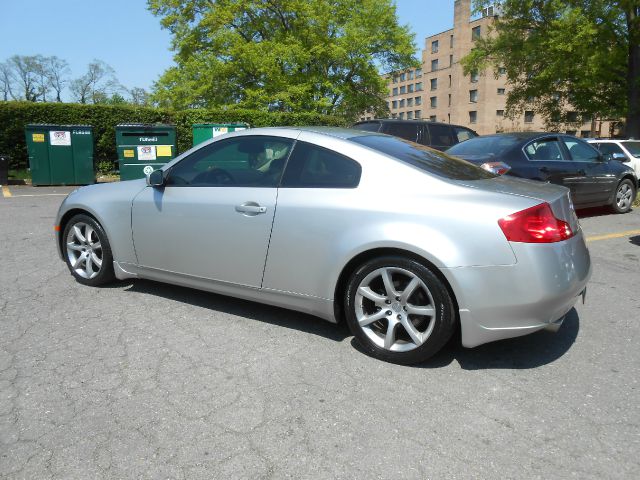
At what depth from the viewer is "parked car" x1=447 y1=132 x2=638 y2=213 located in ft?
24.8

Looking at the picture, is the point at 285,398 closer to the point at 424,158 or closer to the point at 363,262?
the point at 363,262

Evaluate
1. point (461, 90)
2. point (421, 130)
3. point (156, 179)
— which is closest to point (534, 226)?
point (156, 179)

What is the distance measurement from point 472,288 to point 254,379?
4.41ft

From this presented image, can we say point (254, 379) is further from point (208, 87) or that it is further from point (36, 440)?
point (208, 87)

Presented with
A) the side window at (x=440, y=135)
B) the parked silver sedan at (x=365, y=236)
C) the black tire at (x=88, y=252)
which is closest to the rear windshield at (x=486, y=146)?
the side window at (x=440, y=135)

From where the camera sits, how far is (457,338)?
3496mm

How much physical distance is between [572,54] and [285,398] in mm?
23914

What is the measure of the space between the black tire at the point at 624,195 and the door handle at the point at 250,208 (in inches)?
319

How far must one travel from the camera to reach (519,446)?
2.28 m

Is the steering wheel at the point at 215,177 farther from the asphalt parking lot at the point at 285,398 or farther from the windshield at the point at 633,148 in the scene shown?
the windshield at the point at 633,148

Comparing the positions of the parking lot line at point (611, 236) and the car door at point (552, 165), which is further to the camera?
the car door at point (552, 165)

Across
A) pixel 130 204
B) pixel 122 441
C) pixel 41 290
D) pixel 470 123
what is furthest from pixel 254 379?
pixel 470 123

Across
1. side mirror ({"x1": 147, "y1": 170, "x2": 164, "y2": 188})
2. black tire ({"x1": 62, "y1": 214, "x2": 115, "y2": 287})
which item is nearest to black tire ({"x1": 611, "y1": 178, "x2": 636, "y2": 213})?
side mirror ({"x1": 147, "y1": 170, "x2": 164, "y2": 188})

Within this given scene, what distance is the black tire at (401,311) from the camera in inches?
114
